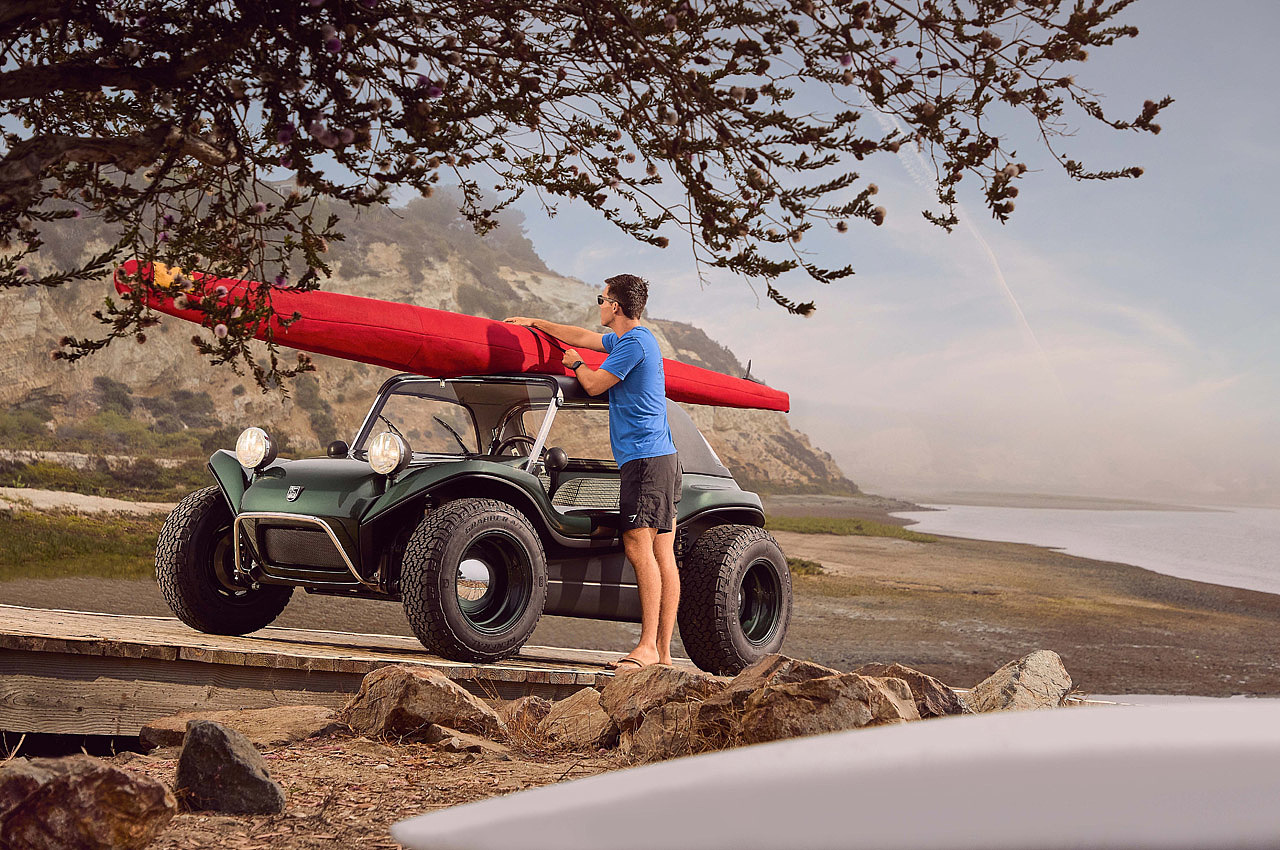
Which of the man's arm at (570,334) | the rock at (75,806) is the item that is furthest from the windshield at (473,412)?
the rock at (75,806)

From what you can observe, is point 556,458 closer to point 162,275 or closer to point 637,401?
point 637,401

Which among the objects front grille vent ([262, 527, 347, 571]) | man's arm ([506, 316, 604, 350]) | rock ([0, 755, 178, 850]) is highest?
man's arm ([506, 316, 604, 350])

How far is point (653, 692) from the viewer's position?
4156 mm

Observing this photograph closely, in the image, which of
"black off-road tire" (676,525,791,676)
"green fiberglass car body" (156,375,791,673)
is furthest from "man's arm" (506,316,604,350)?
"black off-road tire" (676,525,791,676)

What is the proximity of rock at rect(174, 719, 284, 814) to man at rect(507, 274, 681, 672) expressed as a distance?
237 cm

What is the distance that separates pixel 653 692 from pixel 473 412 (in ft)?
9.17

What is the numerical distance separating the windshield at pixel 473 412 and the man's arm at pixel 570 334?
294mm

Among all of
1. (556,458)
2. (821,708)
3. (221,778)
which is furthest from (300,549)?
(821,708)

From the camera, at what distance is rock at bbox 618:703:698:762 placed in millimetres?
3777

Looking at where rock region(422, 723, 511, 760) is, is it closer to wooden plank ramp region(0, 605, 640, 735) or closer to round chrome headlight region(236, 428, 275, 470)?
wooden plank ramp region(0, 605, 640, 735)

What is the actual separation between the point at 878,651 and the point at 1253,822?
34.2 ft

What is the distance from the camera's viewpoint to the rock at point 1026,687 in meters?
4.43

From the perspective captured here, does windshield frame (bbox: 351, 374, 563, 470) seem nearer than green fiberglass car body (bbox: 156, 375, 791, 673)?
No

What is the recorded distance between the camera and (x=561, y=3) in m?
4.27
